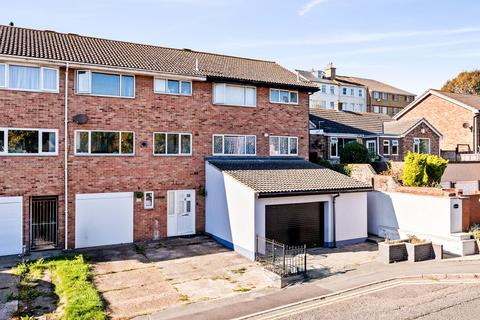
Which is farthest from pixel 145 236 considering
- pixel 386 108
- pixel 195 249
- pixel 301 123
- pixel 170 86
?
pixel 386 108

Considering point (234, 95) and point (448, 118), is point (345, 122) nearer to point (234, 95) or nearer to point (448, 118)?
point (448, 118)

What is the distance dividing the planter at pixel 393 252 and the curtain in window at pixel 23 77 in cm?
1513

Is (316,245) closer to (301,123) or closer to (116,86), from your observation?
(301,123)

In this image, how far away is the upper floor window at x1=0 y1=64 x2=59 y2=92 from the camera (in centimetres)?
1426

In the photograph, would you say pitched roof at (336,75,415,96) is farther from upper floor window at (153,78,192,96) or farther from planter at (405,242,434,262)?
planter at (405,242,434,262)

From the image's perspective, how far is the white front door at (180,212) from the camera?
56.4ft

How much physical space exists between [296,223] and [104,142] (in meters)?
9.16

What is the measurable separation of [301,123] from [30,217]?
555 inches

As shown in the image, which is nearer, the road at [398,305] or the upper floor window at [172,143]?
the road at [398,305]

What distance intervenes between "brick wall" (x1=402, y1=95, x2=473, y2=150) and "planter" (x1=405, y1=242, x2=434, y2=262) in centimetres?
2207

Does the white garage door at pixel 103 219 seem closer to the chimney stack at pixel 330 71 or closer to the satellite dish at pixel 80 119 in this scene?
the satellite dish at pixel 80 119

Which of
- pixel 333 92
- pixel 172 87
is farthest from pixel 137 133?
pixel 333 92

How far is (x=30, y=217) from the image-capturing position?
1466 centimetres

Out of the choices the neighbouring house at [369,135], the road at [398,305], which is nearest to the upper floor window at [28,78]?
the road at [398,305]
